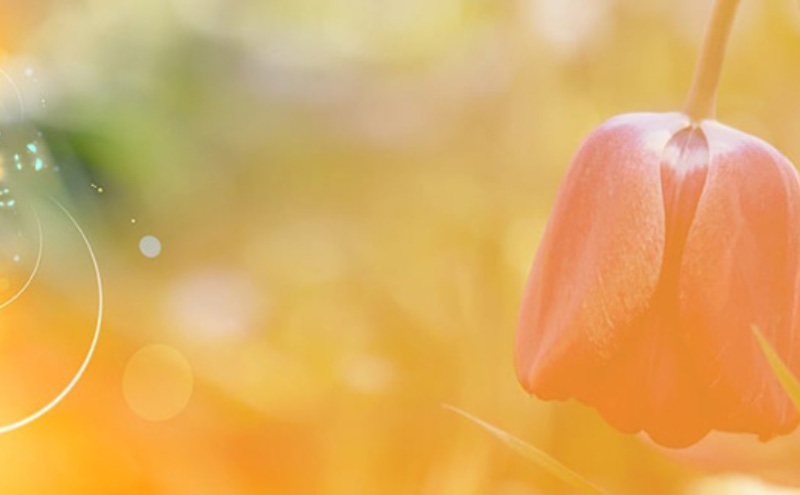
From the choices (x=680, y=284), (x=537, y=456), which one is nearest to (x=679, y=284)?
(x=680, y=284)

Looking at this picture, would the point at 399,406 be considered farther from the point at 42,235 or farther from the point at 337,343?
the point at 42,235

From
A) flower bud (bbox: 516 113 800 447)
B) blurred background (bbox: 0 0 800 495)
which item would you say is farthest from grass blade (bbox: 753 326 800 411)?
blurred background (bbox: 0 0 800 495)

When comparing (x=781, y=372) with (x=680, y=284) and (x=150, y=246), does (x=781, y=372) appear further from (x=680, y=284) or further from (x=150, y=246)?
(x=150, y=246)
